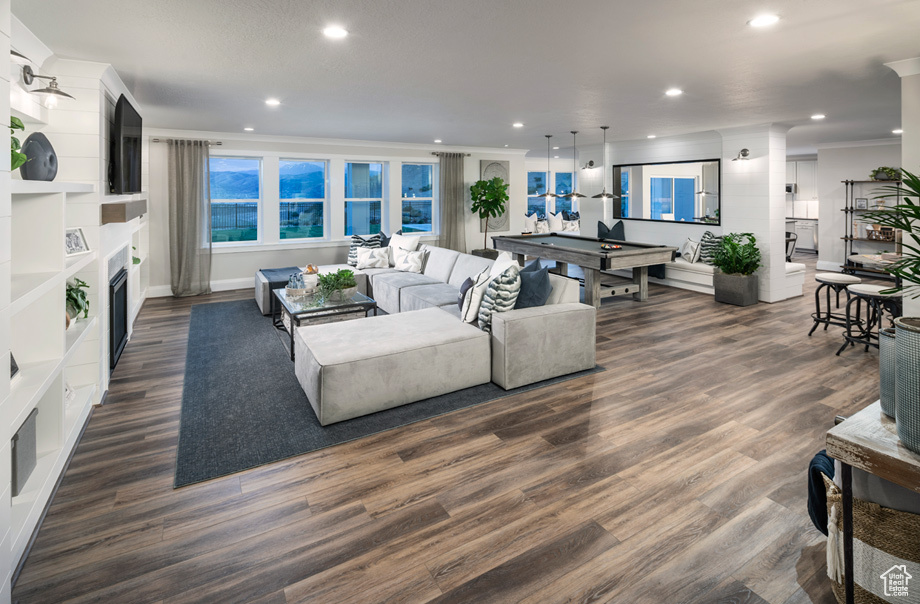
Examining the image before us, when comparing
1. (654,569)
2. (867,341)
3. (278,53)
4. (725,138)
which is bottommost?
(654,569)

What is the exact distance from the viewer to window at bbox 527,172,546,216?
45.2ft

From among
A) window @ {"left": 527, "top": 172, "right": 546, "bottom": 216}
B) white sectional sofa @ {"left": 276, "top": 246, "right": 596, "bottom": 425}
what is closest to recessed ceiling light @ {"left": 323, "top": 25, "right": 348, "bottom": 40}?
white sectional sofa @ {"left": 276, "top": 246, "right": 596, "bottom": 425}

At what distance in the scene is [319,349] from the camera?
3344 millimetres

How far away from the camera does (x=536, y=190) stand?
1393 cm

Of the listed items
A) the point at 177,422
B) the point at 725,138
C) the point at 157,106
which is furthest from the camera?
the point at 725,138

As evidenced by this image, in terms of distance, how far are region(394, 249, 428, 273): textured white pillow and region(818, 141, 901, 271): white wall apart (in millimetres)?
8055

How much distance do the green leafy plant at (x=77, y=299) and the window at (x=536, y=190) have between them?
11.5 metres

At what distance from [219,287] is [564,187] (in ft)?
32.7

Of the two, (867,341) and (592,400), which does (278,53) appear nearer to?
(592,400)

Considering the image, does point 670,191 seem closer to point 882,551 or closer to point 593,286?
point 593,286

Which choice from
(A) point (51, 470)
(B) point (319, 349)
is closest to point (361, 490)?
(B) point (319, 349)

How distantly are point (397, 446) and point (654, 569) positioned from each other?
150cm

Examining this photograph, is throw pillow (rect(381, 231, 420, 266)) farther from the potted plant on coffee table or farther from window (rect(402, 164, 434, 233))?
the potted plant on coffee table

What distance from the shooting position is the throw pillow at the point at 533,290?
396 cm
